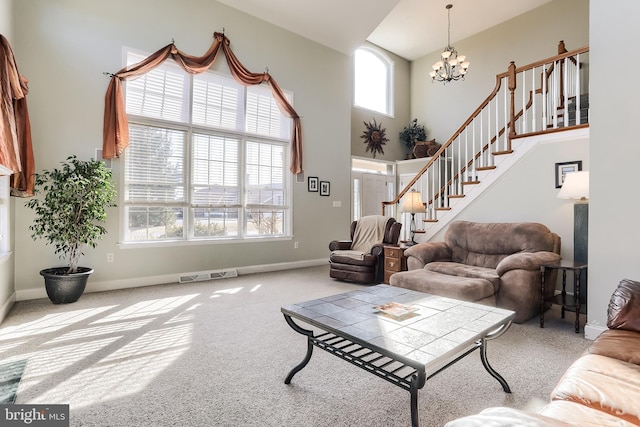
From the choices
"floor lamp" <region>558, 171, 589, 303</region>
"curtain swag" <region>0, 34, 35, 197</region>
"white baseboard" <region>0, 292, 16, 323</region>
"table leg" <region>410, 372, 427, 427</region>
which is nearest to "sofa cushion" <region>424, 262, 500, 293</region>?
"floor lamp" <region>558, 171, 589, 303</region>

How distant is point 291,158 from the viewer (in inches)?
241

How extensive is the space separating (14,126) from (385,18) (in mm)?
6364

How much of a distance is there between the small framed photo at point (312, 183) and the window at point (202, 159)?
1.48 ft

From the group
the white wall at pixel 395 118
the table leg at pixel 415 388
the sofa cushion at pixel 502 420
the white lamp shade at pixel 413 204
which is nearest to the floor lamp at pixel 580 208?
the white lamp shade at pixel 413 204

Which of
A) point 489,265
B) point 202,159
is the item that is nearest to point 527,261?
point 489,265

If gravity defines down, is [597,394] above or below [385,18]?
below

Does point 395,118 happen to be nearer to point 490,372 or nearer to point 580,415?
point 490,372

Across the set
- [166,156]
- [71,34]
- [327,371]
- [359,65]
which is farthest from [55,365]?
[359,65]

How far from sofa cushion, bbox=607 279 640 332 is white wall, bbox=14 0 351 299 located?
15.7 feet

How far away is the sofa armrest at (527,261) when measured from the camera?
3248 millimetres

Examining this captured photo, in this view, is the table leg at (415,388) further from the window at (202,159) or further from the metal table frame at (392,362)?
the window at (202,159)

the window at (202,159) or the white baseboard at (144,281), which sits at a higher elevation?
the window at (202,159)

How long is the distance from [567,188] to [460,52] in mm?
5878

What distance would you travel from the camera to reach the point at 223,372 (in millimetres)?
2260
